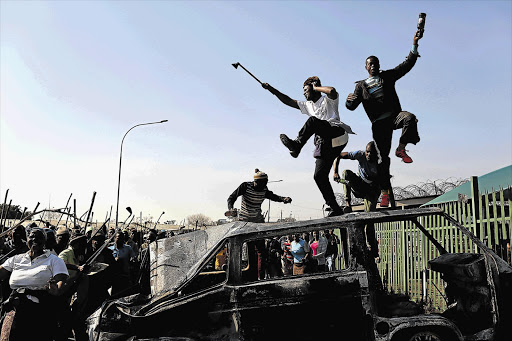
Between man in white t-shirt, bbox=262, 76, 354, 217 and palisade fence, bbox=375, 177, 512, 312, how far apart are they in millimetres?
2268

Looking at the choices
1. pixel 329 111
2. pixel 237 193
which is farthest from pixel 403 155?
pixel 237 193

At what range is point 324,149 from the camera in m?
6.00

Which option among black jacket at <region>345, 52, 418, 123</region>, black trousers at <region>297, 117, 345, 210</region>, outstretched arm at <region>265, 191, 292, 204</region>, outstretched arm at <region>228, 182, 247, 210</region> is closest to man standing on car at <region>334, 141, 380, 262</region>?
black trousers at <region>297, 117, 345, 210</region>

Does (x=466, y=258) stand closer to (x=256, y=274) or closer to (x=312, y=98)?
(x=256, y=274)

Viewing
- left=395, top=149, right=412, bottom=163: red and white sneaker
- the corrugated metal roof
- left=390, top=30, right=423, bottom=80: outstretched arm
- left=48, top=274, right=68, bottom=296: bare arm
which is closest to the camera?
left=48, top=274, right=68, bottom=296: bare arm

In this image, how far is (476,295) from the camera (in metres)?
4.25

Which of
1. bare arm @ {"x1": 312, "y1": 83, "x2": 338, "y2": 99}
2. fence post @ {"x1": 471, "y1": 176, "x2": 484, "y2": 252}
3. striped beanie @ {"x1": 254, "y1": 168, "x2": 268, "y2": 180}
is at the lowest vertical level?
fence post @ {"x1": 471, "y1": 176, "x2": 484, "y2": 252}

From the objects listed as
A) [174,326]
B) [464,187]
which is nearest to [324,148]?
[174,326]

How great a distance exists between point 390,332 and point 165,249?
3.36m

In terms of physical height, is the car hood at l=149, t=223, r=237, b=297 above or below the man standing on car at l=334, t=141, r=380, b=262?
below

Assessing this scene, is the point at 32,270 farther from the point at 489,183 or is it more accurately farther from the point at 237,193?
the point at 489,183

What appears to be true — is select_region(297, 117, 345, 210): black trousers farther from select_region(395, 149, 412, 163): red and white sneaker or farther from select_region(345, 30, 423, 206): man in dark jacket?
select_region(395, 149, 412, 163): red and white sneaker

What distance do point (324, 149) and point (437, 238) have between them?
11.5ft

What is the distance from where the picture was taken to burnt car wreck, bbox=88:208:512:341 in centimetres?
399
